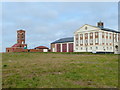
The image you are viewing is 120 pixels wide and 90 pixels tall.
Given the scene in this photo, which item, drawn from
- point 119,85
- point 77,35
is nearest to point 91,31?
point 77,35

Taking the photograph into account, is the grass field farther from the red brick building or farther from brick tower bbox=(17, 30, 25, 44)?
brick tower bbox=(17, 30, 25, 44)

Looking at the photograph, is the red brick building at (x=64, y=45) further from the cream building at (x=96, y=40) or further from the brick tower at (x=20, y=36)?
the brick tower at (x=20, y=36)

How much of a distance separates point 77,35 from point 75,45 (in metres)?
5.73

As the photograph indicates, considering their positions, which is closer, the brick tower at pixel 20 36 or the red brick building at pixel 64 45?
the red brick building at pixel 64 45

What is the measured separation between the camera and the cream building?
64812 millimetres

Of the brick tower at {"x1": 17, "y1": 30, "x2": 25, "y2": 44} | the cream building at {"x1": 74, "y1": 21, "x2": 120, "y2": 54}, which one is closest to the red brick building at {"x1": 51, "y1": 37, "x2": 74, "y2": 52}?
the cream building at {"x1": 74, "y1": 21, "x2": 120, "y2": 54}

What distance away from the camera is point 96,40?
6644 centimetres

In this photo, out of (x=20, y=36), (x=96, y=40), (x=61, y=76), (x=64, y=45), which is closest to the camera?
(x=61, y=76)

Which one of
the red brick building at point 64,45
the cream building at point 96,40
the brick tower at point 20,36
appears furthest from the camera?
the brick tower at point 20,36

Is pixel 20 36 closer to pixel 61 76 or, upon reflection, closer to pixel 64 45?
pixel 64 45

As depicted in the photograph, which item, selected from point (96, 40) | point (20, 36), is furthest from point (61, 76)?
point (20, 36)

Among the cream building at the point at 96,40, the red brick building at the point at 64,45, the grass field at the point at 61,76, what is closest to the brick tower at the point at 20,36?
the red brick building at the point at 64,45

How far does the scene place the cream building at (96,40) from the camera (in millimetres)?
64812

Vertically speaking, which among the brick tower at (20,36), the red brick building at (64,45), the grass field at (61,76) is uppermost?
the brick tower at (20,36)
